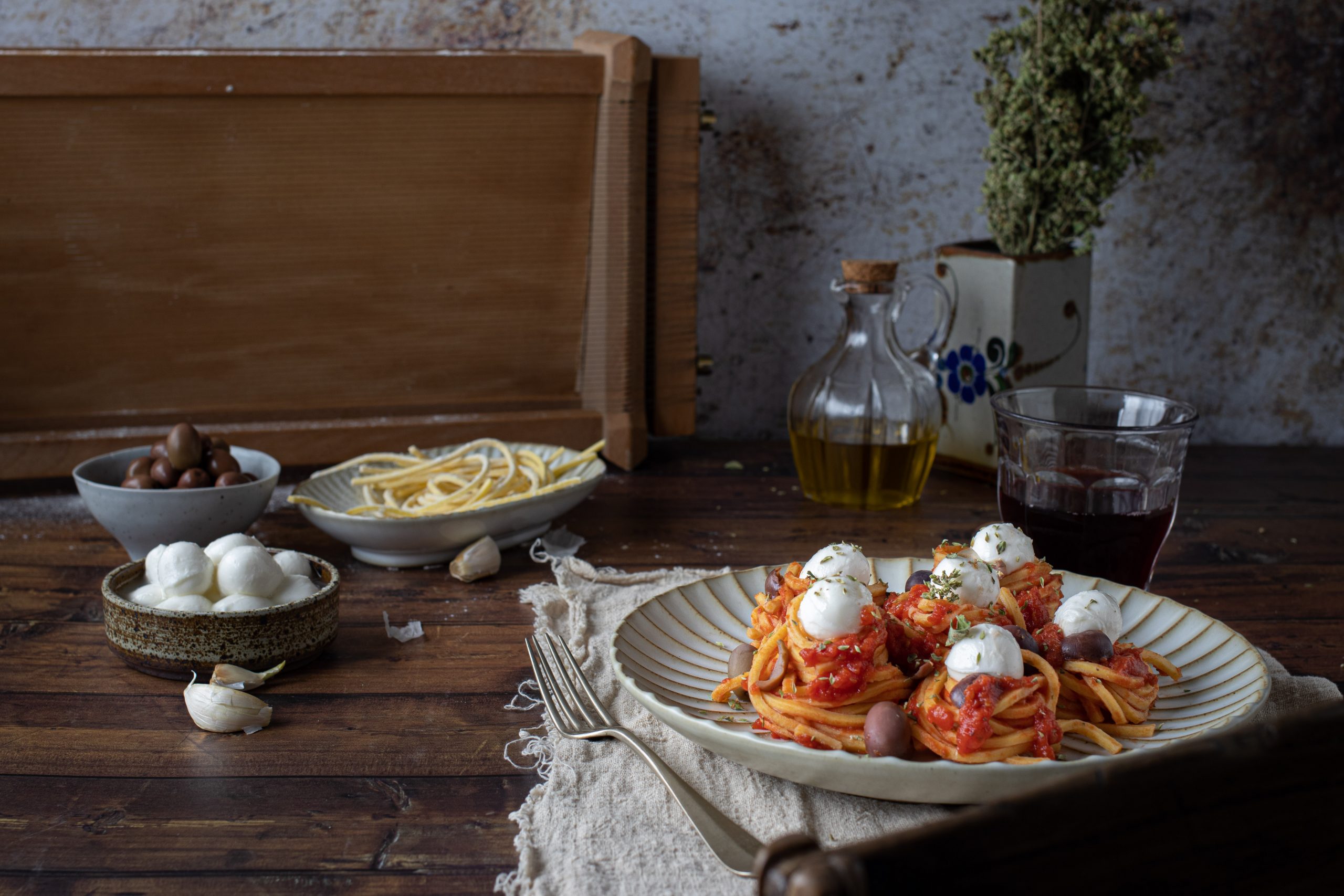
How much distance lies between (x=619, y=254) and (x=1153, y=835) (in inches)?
45.5

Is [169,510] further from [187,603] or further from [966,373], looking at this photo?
[966,373]

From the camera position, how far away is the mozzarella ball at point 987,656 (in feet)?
2.03

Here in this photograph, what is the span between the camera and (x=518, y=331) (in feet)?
4.93

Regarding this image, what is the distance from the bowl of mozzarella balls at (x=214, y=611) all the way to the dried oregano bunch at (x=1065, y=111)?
991 mm

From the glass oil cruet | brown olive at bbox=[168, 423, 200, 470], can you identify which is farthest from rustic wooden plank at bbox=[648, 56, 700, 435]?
brown olive at bbox=[168, 423, 200, 470]

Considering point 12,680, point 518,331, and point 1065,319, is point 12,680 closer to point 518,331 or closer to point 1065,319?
point 518,331

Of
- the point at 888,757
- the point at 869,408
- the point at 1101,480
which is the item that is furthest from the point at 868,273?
the point at 888,757

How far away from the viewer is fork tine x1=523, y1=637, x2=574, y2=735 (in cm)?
74

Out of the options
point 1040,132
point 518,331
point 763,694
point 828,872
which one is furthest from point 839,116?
point 828,872

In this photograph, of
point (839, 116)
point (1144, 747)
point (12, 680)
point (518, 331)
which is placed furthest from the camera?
point (839, 116)

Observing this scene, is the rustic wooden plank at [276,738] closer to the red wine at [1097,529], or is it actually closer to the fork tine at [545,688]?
the fork tine at [545,688]

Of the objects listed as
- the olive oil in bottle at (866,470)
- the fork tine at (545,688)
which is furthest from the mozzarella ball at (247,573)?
the olive oil in bottle at (866,470)

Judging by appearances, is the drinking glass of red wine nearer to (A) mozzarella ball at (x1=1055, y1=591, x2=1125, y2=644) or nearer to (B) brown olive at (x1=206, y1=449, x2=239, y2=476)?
(A) mozzarella ball at (x1=1055, y1=591, x2=1125, y2=644)

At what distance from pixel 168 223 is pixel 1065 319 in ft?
3.81
